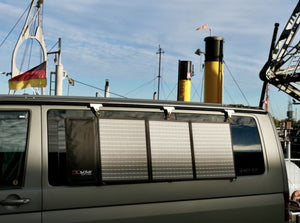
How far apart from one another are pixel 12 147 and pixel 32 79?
12453 millimetres

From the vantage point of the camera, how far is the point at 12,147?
338 centimetres

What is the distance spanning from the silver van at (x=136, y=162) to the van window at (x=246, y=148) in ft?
0.04

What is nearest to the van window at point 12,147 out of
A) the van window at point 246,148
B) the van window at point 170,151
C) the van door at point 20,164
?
the van door at point 20,164

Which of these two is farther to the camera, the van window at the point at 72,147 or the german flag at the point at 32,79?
the german flag at the point at 32,79

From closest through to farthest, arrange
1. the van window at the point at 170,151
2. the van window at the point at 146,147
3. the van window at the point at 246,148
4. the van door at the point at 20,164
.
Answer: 1. the van door at the point at 20,164
2. the van window at the point at 146,147
3. the van window at the point at 170,151
4. the van window at the point at 246,148

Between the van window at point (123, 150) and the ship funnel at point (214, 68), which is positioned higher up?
the ship funnel at point (214, 68)

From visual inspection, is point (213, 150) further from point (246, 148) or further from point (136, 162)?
point (136, 162)

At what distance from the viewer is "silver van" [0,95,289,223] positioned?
3379 millimetres

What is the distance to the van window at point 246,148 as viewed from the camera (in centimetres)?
421

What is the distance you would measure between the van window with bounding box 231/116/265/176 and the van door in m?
2.06

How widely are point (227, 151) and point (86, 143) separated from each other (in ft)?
4.94

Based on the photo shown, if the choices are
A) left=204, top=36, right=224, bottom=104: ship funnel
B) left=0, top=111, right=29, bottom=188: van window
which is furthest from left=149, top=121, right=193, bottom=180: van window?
left=204, top=36, right=224, bottom=104: ship funnel

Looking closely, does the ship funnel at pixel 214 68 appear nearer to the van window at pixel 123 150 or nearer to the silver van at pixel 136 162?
the silver van at pixel 136 162

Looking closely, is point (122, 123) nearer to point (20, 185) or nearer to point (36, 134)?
point (36, 134)
